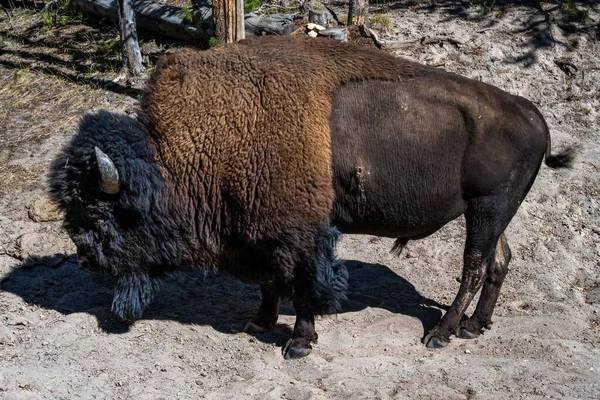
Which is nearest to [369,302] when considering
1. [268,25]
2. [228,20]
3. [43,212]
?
[228,20]

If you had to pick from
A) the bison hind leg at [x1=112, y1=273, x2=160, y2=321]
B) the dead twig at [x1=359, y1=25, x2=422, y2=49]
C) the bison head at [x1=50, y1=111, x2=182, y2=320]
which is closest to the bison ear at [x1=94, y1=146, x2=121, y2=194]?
the bison head at [x1=50, y1=111, x2=182, y2=320]

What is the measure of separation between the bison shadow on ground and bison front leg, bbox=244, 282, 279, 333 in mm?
65

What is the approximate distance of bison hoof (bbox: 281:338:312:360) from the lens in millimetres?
5848

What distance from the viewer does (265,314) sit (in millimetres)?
6211

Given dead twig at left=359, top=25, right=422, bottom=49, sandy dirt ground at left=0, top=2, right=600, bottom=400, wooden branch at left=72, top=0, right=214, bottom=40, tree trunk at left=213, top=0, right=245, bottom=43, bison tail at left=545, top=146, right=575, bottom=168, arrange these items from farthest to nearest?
wooden branch at left=72, top=0, right=214, bottom=40 < dead twig at left=359, top=25, right=422, bottom=49 < tree trunk at left=213, top=0, right=245, bottom=43 < bison tail at left=545, top=146, right=575, bottom=168 < sandy dirt ground at left=0, top=2, right=600, bottom=400

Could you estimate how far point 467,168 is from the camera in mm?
5738

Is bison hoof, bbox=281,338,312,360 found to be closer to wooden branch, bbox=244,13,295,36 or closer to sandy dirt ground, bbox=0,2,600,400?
sandy dirt ground, bbox=0,2,600,400

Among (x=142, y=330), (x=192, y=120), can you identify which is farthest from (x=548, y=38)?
(x=142, y=330)

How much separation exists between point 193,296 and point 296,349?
131 centimetres

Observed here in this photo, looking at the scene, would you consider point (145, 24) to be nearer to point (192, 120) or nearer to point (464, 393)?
point (192, 120)

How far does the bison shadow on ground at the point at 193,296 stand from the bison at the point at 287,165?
45cm

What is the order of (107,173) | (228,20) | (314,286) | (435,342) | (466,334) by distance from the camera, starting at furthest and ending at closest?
(228,20)
(466,334)
(435,342)
(314,286)
(107,173)

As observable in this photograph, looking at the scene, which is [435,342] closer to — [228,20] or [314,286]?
[314,286]

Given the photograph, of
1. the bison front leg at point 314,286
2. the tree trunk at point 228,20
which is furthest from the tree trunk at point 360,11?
the bison front leg at point 314,286
